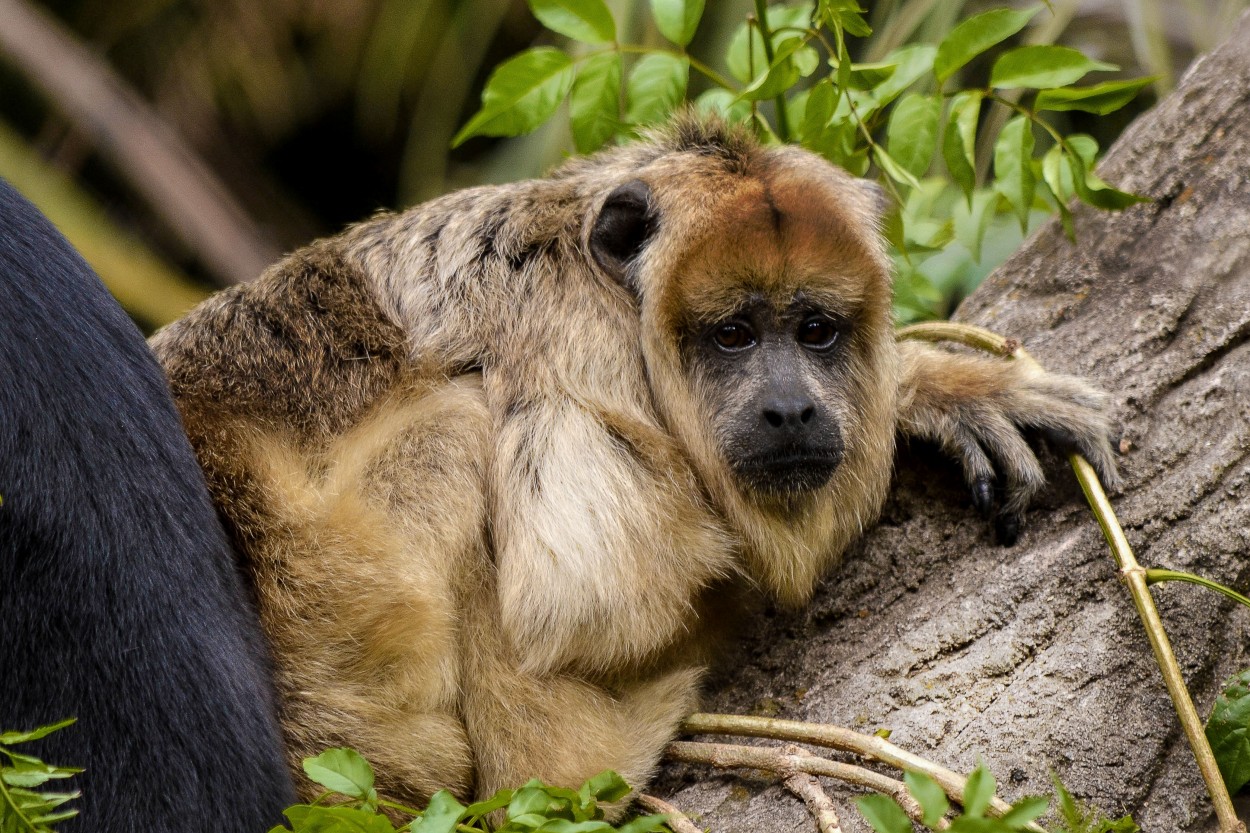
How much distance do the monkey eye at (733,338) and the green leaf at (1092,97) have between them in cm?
102

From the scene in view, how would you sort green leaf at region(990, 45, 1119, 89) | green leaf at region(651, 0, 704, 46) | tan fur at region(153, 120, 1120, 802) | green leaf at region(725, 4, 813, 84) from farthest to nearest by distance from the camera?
1. green leaf at region(725, 4, 813, 84)
2. green leaf at region(651, 0, 704, 46)
3. green leaf at region(990, 45, 1119, 89)
4. tan fur at region(153, 120, 1120, 802)

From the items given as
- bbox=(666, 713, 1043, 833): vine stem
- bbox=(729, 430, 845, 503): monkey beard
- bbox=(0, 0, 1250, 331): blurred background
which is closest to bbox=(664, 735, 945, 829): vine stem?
bbox=(666, 713, 1043, 833): vine stem

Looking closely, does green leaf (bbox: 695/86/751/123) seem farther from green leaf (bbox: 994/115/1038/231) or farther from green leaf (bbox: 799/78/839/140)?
green leaf (bbox: 994/115/1038/231)

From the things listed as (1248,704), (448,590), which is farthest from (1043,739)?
(448,590)

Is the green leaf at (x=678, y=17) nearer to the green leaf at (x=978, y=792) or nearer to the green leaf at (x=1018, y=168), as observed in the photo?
the green leaf at (x=1018, y=168)

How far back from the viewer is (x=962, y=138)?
133 inches

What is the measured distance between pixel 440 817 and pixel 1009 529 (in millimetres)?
1760

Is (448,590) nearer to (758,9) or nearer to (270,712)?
(270,712)

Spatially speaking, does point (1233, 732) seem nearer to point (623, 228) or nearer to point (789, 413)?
point (789, 413)

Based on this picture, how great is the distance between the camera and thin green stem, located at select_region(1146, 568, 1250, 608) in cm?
260

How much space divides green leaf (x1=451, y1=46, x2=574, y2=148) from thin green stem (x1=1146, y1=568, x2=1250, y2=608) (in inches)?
78.2

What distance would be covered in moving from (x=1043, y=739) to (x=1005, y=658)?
221 mm

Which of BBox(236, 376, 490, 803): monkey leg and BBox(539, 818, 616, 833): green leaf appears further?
BBox(236, 376, 490, 803): monkey leg

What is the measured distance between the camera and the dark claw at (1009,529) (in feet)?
10.1
